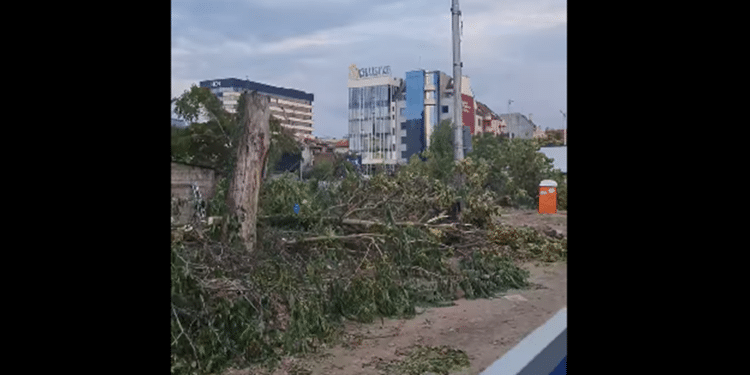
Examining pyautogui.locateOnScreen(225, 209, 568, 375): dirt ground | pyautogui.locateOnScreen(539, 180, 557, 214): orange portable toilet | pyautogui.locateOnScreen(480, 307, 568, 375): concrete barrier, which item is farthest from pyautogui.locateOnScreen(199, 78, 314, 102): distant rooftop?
pyautogui.locateOnScreen(539, 180, 557, 214): orange portable toilet

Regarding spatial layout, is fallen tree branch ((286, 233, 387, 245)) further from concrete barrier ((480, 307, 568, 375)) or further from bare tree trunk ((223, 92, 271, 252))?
concrete barrier ((480, 307, 568, 375))

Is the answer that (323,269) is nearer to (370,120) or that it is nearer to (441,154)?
(370,120)

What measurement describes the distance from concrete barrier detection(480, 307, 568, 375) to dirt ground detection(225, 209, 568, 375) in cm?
64

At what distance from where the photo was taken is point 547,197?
6.87 metres

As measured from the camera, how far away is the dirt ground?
2.53 metres

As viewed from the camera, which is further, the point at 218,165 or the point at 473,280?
the point at 473,280

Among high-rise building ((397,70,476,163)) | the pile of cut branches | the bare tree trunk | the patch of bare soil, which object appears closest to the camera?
the pile of cut branches

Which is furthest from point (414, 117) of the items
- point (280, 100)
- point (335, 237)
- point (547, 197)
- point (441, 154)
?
point (280, 100)

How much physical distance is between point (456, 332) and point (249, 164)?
128 centimetres
